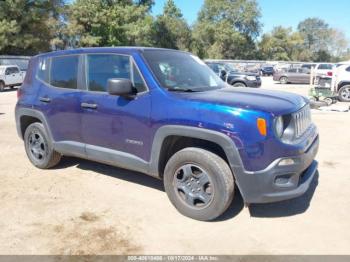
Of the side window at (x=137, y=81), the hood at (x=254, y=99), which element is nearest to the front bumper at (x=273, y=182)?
the hood at (x=254, y=99)

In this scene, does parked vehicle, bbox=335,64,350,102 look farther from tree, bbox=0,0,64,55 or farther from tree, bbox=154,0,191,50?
tree, bbox=154,0,191,50

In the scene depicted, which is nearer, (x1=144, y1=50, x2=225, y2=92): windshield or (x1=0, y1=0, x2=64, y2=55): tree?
(x1=144, y1=50, x2=225, y2=92): windshield

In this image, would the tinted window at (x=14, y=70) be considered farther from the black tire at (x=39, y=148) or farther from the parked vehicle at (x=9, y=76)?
the black tire at (x=39, y=148)

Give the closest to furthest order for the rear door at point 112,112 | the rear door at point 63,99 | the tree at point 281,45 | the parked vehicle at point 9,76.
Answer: the rear door at point 112,112 < the rear door at point 63,99 < the parked vehicle at point 9,76 < the tree at point 281,45

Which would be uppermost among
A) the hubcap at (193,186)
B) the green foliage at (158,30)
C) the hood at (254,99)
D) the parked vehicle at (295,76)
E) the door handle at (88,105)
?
the green foliage at (158,30)

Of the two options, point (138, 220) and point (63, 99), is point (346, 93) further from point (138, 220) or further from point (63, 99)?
point (138, 220)

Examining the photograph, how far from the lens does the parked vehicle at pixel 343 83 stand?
15.4m

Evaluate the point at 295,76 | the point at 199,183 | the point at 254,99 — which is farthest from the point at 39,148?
the point at 295,76

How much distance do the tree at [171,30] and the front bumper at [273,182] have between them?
57409 millimetres

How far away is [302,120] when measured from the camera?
4332mm

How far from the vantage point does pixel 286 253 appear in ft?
11.5

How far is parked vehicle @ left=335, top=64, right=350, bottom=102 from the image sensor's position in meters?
15.4

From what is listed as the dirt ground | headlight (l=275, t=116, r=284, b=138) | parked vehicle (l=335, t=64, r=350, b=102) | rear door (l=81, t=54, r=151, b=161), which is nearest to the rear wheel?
parked vehicle (l=335, t=64, r=350, b=102)

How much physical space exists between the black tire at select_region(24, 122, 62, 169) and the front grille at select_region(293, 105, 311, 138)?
3.46 metres
